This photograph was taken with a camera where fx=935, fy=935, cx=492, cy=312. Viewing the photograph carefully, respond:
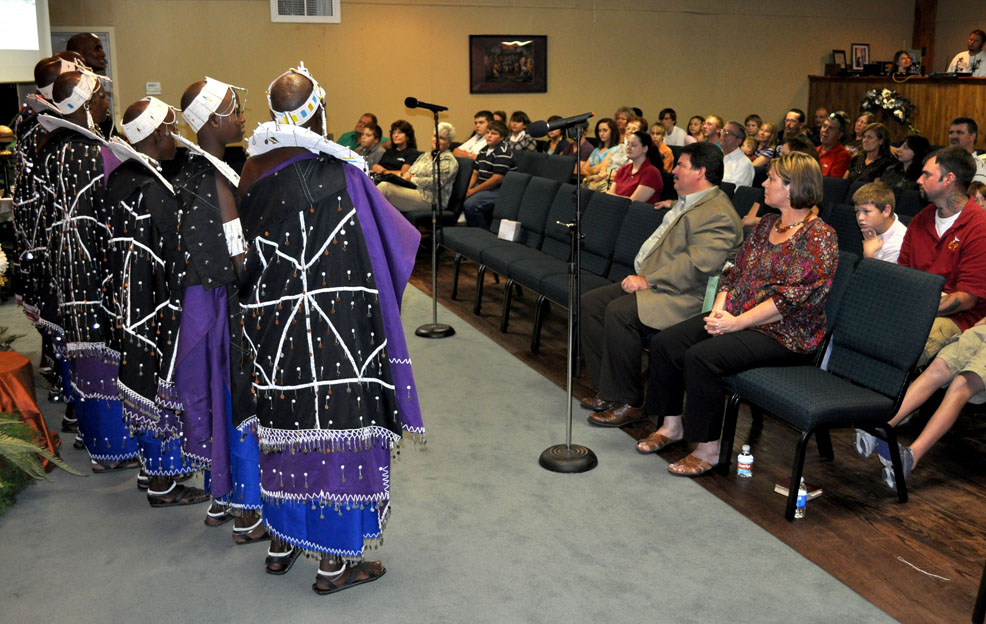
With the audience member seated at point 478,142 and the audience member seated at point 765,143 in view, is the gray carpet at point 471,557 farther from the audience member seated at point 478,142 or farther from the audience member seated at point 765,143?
the audience member seated at point 765,143

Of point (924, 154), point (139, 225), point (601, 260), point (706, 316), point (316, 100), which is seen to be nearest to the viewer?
point (316, 100)

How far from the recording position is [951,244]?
399 centimetres

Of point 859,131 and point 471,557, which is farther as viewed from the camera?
point 859,131

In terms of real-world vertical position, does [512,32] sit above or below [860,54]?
above

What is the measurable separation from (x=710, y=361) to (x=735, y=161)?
3.67 metres

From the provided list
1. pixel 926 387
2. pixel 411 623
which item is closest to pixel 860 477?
pixel 926 387

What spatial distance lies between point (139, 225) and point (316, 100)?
3.20ft

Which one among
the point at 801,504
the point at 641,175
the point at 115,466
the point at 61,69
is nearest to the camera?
the point at 801,504

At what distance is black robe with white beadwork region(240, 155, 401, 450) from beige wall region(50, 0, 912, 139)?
28.5 feet

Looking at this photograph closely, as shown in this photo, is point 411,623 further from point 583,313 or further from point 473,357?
point 473,357

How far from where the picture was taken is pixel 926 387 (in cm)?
366

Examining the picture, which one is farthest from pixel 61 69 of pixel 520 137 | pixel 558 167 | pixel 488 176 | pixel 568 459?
pixel 520 137

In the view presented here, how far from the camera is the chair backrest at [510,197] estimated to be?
6.39 m

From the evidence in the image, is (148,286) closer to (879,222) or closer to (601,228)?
(601,228)
